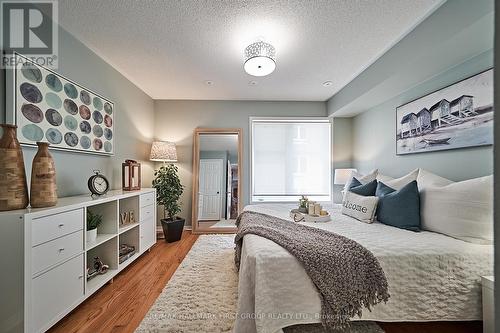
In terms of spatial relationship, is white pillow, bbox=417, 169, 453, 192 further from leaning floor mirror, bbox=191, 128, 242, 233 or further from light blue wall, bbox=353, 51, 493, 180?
leaning floor mirror, bbox=191, 128, 242, 233

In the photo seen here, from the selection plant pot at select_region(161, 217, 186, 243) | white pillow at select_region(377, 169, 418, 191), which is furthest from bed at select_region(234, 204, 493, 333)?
plant pot at select_region(161, 217, 186, 243)

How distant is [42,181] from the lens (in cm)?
139

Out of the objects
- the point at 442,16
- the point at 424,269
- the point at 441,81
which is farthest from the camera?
the point at 441,81

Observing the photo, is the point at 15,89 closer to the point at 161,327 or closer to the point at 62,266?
the point at 62,266

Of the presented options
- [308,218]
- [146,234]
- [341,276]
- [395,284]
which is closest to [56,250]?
[146,234]

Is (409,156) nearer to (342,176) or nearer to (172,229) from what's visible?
(342,176)

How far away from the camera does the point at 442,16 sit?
1.55m

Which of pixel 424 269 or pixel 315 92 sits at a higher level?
pixel 315 92

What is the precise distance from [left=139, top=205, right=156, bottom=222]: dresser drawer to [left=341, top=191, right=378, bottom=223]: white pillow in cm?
255

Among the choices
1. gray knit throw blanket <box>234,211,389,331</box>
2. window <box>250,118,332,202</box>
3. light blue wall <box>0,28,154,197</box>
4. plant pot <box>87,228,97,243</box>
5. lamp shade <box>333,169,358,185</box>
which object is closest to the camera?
gray knit throw blanket <box>234,211,389,331</box>

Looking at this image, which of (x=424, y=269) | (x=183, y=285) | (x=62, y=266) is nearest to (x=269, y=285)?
(x=424, y=269)

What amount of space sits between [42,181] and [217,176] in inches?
98.2

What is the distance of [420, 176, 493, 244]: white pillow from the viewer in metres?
1.37

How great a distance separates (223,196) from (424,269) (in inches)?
116
